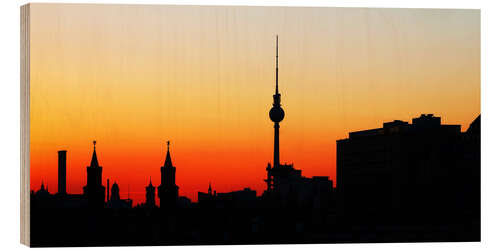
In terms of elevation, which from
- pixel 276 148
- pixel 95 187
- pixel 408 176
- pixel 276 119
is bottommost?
pixel 95 187

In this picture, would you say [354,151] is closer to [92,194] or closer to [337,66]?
[337,66]

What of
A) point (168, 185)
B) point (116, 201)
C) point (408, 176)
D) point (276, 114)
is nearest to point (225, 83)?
point (276, 114)

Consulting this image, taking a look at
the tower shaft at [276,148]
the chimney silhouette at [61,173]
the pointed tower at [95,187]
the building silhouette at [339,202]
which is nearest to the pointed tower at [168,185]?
the building silhouette at [339,202]

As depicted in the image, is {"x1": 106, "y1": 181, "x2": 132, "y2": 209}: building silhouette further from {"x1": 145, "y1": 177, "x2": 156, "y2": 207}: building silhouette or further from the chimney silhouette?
the chimney silhouette

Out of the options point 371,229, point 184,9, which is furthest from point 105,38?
point 371,229

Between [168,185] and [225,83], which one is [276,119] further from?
[168,185]

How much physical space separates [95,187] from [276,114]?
8.80 feet

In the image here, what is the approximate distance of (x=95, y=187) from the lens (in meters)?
15.3

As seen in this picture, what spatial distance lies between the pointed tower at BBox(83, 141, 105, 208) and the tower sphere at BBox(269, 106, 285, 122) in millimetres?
2460

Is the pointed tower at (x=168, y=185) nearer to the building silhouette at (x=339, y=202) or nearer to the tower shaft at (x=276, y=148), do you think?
the building silhouette at (x=339, y=202)

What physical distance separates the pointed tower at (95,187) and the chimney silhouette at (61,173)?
0.97 ft

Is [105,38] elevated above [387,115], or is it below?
above

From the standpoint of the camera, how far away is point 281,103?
15.7 metres

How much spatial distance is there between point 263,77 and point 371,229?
262 cm
